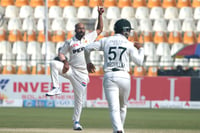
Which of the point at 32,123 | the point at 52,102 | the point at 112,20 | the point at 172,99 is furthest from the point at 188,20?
the point at 32,123

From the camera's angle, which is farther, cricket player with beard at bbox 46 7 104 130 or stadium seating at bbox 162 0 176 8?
stadium seating at bbox 162 0 176 8

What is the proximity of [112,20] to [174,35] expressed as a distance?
2.32m

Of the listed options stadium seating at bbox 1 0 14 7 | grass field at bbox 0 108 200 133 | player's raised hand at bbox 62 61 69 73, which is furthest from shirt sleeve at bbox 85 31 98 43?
stadium seating at bbox 1 0 14 7

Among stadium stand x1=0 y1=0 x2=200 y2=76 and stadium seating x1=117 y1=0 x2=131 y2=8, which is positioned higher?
stadium seating x1=117 y1=0 x2=131 y2=8

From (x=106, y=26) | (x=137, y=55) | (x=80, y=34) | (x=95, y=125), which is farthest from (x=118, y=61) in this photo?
(x=106, y=26)

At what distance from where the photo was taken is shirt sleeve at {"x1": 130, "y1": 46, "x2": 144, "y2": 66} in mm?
8555

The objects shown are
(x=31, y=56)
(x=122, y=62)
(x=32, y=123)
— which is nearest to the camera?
(x=122, y=62)

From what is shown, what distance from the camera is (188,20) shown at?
2445 centimetres

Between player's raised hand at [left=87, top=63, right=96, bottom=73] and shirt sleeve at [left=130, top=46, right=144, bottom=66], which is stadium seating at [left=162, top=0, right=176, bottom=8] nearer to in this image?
player's raised hand at [left=87, top=63, right=96, bottom=73]

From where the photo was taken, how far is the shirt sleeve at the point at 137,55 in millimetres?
8555

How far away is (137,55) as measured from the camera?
8.62 metres

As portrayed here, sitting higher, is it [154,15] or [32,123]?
[154,15]

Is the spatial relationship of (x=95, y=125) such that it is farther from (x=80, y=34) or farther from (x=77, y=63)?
(x=80, y=34)

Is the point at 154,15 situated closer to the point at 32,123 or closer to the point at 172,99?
the point at 172,99
